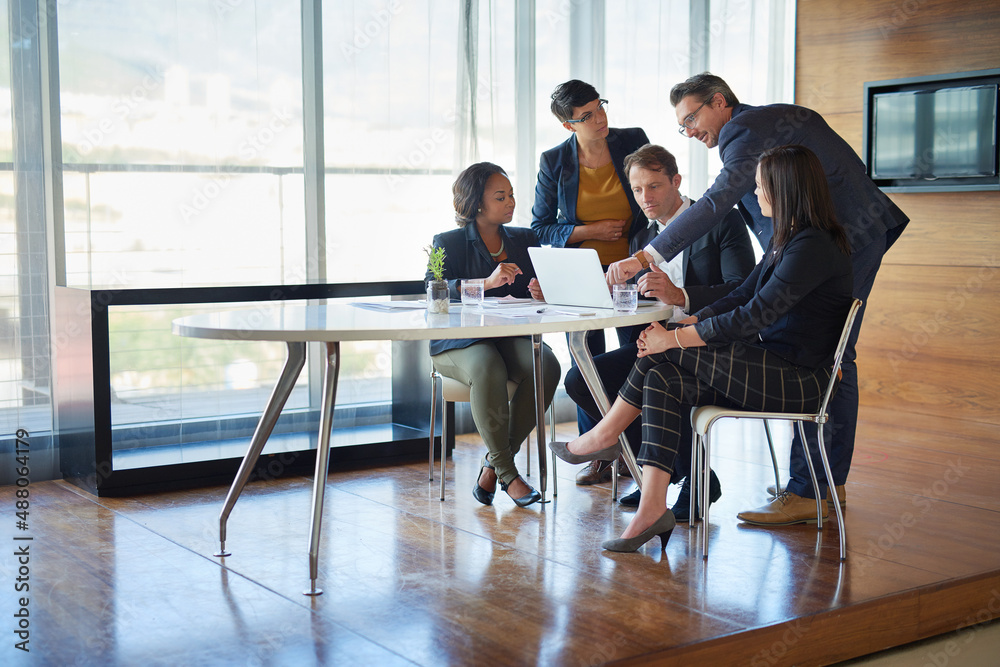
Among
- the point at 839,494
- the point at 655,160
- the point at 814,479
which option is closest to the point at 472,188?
the point at 655,160

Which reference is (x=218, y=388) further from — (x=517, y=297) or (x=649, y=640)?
(x=649, y=640)

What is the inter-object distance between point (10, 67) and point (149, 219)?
0.70m

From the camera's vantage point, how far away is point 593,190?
370 cm

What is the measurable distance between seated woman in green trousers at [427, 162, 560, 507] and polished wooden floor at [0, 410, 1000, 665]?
0.18 metres

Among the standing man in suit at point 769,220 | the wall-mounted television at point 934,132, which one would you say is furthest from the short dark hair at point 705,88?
the wall-mounted television at point 934,132

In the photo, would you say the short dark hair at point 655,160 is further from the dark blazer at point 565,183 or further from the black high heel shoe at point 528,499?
the black high heel shoe at point 528,499

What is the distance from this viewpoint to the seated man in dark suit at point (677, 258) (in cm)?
319

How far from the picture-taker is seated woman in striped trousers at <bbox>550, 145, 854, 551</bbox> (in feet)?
8.78

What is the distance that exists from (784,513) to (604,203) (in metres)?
1.28

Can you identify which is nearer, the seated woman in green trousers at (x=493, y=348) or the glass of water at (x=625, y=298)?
the glass of water at (x=625, y=298)

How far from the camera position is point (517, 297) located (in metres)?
3.60

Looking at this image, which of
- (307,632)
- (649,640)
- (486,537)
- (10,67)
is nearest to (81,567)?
(307,632)

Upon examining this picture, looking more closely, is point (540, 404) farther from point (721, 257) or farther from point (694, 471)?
point (721, 257)

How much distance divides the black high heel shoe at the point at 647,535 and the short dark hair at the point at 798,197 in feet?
2.55
